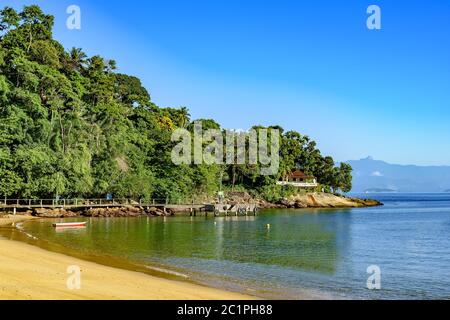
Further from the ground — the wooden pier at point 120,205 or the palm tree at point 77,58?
the palm tree at point 77,58

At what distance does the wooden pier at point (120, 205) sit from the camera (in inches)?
2352

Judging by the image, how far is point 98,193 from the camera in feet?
229

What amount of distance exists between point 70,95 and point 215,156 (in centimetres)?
3261

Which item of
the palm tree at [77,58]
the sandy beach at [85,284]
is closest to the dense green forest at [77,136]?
the palm tree at [77,58]

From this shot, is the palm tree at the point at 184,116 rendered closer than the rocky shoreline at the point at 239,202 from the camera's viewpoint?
No

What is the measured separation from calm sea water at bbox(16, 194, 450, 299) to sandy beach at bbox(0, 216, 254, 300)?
281 centimetres

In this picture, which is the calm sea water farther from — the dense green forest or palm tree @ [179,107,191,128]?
palm tree @ [179,107,191,128]

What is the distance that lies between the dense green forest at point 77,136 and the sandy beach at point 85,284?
1532 inches

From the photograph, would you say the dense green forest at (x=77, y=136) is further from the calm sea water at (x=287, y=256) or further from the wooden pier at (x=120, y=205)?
the calm sea water at (x=287, y=256)

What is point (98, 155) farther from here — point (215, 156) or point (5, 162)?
point (215, 156)

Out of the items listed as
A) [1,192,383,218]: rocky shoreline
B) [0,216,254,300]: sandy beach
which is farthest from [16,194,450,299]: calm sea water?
[1,192,383,218]: rocky shoreline

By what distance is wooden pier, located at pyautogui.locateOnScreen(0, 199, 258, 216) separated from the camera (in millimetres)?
59750
